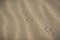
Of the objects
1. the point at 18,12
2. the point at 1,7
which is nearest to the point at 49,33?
the point at 18,12

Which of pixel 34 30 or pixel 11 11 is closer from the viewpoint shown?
pixel 34 30

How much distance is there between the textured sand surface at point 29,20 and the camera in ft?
5.96

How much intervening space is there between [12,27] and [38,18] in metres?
0.39

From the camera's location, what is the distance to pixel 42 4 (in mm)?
1987

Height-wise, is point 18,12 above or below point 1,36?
above

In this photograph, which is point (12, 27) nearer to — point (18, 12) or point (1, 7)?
point (18, 12)

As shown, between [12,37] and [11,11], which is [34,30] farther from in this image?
[11,11]

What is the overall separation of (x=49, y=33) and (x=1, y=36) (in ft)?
2.17

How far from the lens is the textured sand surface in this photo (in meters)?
1.82

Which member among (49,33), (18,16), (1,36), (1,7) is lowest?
(49,33)

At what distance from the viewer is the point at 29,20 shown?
1905 millimetres

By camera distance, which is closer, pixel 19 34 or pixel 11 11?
pixel 19 34

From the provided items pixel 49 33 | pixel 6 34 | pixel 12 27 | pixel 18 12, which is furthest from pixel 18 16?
pixel 49 33

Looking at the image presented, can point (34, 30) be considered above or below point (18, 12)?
below
